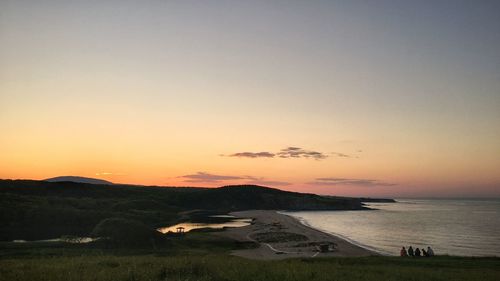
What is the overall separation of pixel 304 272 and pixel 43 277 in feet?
39.1

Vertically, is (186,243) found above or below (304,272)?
below

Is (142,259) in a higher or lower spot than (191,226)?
higher

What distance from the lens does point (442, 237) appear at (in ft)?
291

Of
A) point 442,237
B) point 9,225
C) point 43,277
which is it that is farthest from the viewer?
point 442,237

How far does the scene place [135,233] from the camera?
51.0m

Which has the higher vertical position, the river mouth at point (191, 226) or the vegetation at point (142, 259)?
the vegetation at point (142, 259)

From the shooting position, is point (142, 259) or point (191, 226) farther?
point (191, 226)

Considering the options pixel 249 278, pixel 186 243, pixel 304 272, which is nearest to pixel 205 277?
pixel 249 278

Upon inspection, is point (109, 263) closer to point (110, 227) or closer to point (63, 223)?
point (110, 227)

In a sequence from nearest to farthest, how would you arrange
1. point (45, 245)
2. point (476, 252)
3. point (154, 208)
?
point (45, 245) < point (476, 252) < point (154, 208)

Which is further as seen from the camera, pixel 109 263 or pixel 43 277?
pixel 109 263

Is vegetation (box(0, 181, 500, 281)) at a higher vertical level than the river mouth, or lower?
higher

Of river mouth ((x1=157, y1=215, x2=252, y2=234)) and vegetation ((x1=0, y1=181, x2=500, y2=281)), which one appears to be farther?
river mouth ((x1=157, y1=215, x2=252, y2=234))

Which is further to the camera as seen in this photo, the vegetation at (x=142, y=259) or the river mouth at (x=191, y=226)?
the river mouth at (x=191, y=226)
